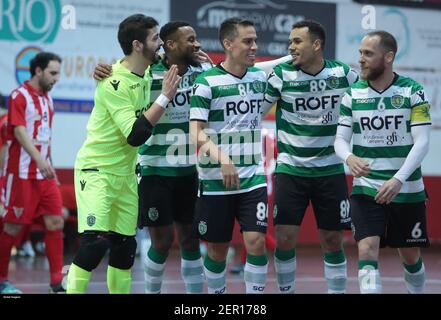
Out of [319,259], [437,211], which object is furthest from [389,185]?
[437,211]

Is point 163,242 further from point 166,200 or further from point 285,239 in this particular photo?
point 285,239

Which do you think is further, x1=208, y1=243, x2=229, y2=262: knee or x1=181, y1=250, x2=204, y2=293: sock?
x1=181, y1=250, x2=204, y2=293: sock

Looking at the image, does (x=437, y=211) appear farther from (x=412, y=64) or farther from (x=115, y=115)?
(x=115, y=115)

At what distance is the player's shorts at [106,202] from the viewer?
7.81 meters

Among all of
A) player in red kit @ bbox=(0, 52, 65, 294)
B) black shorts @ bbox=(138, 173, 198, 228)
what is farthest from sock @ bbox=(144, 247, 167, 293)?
player in red kit @ bbox=(0, 52, 65, 294)

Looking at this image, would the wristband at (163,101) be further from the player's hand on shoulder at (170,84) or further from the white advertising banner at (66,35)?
the white advertising banner at (66,35)

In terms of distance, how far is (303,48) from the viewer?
349 inches

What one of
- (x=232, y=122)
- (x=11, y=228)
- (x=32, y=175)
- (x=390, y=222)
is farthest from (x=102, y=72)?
(x=11, y=228)

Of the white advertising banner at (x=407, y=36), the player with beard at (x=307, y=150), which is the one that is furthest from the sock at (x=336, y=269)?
the white advertising banner at (x=407, y=36)

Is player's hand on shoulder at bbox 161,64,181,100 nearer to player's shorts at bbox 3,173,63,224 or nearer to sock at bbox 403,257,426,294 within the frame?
sock at bbox 403,257,426,294

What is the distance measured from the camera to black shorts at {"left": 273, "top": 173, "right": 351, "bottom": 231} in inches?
348

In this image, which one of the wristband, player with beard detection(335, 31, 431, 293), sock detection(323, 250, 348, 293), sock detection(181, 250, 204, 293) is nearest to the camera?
the wristband

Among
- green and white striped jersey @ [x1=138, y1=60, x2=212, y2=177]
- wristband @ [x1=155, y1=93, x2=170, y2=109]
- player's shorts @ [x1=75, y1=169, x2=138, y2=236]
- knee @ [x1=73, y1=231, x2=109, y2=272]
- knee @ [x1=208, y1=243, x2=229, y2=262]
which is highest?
wristband @ [x1=155, y1=93, x2=170, y2=109]

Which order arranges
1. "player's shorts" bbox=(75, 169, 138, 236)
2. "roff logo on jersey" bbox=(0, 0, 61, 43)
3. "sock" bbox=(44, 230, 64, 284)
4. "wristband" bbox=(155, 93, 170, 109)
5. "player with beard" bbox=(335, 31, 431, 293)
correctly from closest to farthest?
"wristband" bbox=(155, 93, 170, 109) < "player's shorts" bbox=(75, 169, 138, 236) < "player with beard" bbox=(335, 31, 431, 293) < "sock" bbox=(44, 230, 64, 284) < "roff logo on jersey" bbox=(0, 0, 61, 43)
